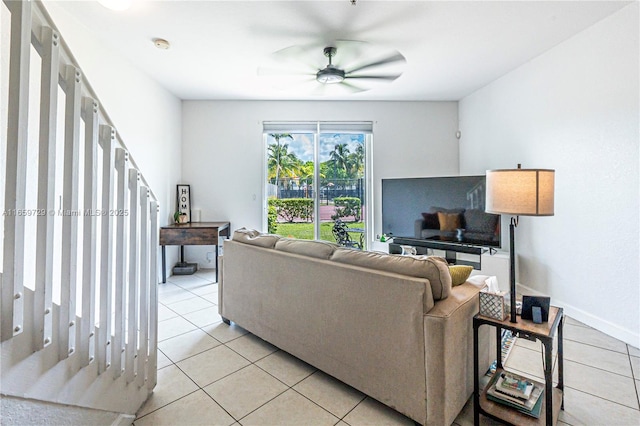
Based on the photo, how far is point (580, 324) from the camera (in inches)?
104

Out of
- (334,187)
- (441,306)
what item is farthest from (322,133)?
(441,306)

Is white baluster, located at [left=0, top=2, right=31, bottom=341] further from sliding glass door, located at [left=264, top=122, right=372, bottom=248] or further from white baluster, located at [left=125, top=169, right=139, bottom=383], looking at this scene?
sliding glass door, located at [left=264, top=122, right=372, bottom=248]

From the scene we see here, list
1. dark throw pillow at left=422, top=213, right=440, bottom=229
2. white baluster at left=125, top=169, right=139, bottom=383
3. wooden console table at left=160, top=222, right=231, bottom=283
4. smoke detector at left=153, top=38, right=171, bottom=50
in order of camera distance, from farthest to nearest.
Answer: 1. dark throw pillow at left=422, top=213, right=440, bottom=229
2. wooden console table at left=160, top=222, right=231, bottom=283
3. smoke detector at left=153, top=38, right=171, bottom=50
4. white baluster at left=125, top=169, right=139, bottom=383

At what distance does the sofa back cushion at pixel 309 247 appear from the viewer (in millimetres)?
1854

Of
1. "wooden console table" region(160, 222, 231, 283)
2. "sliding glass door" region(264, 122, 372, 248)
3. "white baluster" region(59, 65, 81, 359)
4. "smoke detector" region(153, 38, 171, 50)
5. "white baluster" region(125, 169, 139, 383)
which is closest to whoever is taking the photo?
"white baluster" region(59, 65, 81, 359)

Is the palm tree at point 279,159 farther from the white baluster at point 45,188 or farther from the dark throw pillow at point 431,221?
the white baluster at point 45,188

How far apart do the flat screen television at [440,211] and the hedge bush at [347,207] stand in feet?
1.44

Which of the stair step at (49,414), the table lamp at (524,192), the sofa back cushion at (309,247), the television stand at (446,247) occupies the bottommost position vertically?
the stair step at (49,414)

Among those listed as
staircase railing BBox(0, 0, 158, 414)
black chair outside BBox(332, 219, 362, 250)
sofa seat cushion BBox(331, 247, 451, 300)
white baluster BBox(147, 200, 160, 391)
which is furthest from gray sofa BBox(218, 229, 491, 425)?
black chair outside BBox(332, 219, 362, 250)

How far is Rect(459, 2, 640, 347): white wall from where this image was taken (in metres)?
2.30

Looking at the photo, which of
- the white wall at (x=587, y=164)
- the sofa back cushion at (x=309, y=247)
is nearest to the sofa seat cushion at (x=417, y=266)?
the sofa back cushion at (x=309, y=247)

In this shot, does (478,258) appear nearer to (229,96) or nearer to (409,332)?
(409,332)

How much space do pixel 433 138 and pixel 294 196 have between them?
2392 millimetres

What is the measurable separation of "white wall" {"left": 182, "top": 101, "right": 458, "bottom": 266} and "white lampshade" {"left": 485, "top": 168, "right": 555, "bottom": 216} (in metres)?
3.21
